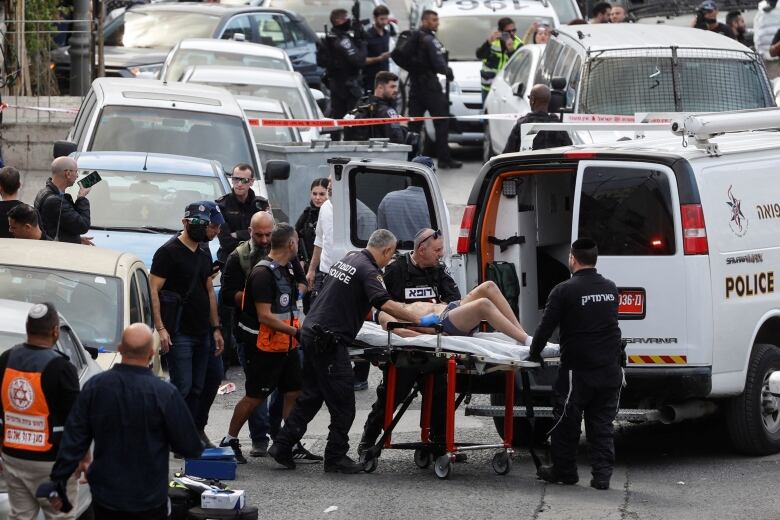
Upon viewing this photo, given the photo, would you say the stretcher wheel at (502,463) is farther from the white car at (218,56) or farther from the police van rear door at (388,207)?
the white car at (218,56)

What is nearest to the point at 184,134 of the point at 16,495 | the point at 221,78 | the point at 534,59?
the point at 221,78

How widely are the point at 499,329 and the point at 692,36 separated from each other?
6.76 metres

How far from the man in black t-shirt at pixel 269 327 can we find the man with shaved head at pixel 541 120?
13.4 ft

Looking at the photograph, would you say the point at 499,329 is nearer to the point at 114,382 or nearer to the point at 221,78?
the point at 114,382

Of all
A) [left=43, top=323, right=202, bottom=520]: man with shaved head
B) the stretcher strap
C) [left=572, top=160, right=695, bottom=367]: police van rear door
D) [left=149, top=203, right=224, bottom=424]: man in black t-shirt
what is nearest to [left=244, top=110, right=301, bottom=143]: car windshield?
[left=149, top=203, right=224, bottom=424]: man in black t-shirt

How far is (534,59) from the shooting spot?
1933cm

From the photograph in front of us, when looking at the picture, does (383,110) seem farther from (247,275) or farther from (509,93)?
(247,275)

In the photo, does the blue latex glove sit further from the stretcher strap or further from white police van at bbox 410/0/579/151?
white police van at bbox 410/0/579/151

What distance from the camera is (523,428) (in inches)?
448

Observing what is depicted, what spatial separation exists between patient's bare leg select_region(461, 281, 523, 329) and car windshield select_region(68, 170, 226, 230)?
3767 millimetres

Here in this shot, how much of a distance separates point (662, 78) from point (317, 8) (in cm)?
1295

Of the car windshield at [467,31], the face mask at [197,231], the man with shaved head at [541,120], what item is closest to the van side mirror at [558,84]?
the man with shaved head at [541,120]

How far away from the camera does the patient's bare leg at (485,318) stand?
1037 centimetres

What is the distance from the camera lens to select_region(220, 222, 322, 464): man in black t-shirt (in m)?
10.3
